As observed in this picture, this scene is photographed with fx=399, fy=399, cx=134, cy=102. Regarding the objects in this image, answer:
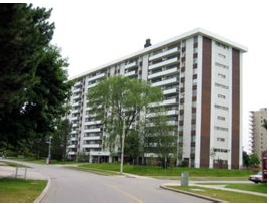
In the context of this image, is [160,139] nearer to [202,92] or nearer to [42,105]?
[202,92]

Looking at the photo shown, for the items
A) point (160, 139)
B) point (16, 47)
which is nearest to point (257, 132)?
point (160, 139)

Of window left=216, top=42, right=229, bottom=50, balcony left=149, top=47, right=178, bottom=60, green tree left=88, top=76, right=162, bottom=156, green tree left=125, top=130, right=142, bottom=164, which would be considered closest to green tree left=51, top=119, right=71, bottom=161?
balcony left=149, top=47, right=178, bottom=60

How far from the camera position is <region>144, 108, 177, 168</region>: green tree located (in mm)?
64750

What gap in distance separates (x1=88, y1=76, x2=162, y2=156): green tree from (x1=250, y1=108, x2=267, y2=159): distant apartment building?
12614 centimetres

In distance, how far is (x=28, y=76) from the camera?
13.6m

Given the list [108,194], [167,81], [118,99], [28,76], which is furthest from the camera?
[167,81]

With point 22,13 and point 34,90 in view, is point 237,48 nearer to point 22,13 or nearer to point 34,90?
point 34,90

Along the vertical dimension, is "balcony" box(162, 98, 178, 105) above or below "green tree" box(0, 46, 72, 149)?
above

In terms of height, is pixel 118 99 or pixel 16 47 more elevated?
pixel 118 99

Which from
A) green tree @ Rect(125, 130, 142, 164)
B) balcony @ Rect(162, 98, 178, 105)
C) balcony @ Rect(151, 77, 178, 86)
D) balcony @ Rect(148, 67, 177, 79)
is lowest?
green tree @ Rect(125, 130, 142, 164)

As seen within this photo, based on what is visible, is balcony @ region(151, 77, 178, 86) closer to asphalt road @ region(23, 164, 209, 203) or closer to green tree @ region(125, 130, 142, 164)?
green tree @ region(125, 130, 142, 164)

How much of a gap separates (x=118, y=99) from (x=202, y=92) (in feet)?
67.2

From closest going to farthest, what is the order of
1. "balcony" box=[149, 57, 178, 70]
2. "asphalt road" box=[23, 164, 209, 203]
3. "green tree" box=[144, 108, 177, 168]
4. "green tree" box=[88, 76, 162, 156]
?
"asphalt road" box=[23, 164, 209, 203] → "green tree" box=[144, 108, 177, 168] → "green tree" box=[88, 76, 162, 156] → "balcony" box=[149, 57, 178, 70]

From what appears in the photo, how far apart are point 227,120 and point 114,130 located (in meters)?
29.2
